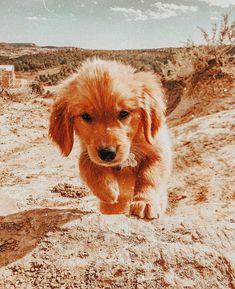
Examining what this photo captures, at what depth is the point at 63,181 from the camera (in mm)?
6000

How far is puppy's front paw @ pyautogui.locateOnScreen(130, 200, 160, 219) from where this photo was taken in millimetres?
2652

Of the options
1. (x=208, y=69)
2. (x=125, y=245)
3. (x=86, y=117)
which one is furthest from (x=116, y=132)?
(x=208, y=69)

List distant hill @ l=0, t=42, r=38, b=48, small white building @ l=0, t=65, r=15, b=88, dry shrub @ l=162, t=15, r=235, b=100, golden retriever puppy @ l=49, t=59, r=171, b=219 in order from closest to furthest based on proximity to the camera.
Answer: golden retriever puppy @ l=49, t=59, r=171, b=219 → dry shrub @ l=162, t=15, r=235, b=100 → small white building @ l=0, t=65, r=15, b=88 → distant hill @ l=0, t=42, r=38, b=48

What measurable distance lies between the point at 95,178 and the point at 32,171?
11.9ft

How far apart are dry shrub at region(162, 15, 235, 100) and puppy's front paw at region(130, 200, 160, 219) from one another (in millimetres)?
5503

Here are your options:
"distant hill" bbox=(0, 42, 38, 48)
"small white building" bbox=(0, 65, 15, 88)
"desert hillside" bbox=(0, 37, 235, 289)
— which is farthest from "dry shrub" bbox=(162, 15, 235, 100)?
"distant hill" bbox=(0, 42, 38, 48)

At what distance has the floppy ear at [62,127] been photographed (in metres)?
3.57

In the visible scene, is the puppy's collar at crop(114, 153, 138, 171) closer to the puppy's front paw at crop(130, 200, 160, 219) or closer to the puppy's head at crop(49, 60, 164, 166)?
the puppy's head at crop(49, 60, 164, 166)

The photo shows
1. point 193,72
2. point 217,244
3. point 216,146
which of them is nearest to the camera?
point 217,244

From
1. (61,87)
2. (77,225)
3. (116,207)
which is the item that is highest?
(61,87)

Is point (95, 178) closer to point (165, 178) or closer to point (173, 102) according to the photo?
point (165, 178)

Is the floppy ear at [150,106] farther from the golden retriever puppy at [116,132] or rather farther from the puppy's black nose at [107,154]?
the puppy's black nose at [107,154]

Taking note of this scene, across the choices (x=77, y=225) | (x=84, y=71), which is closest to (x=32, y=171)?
(x=84, y=71)

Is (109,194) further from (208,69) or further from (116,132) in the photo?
(208,69)
